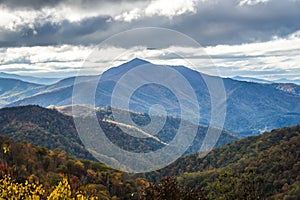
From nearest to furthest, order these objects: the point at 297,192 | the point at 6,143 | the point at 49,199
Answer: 1. the point at 49,199
2. the point at 297,192
3. the point at 6,143

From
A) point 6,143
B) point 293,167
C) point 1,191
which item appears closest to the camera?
point 1,191

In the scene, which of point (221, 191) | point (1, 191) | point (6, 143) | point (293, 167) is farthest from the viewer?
point (293, 167)

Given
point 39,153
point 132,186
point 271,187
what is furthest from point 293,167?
point 39,153

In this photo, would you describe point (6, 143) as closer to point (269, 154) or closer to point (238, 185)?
point (238, 185)

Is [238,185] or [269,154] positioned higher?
[238,185]

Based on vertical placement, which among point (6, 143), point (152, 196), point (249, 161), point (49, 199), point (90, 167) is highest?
point (49, 199)

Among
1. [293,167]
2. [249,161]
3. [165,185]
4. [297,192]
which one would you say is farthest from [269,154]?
[165,185]

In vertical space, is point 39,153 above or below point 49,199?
below

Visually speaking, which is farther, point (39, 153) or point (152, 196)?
point (39, 153)

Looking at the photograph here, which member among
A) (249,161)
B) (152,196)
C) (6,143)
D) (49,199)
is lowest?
(249,161)

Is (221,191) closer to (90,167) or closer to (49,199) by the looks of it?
(49,199)
